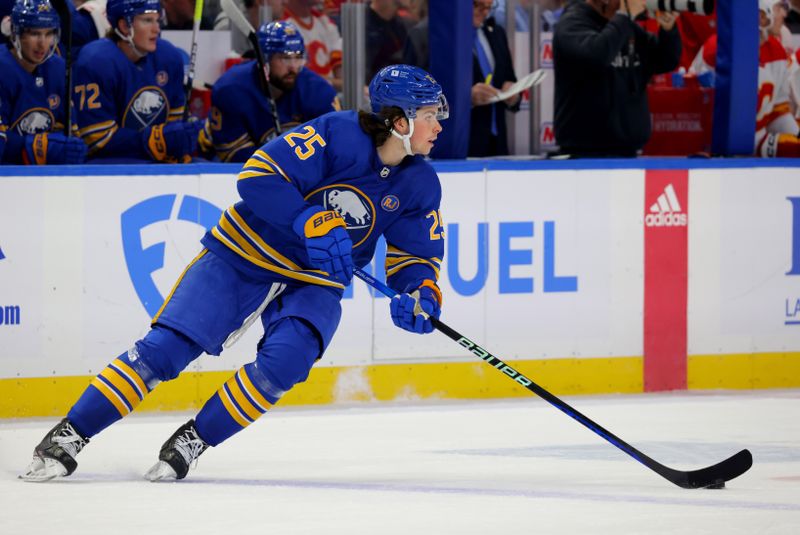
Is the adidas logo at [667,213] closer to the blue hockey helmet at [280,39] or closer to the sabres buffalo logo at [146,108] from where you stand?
the blue hockey helmet at [280,39]

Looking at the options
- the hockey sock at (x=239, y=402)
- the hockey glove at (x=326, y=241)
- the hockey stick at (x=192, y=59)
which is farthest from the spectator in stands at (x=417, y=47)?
the hockey sock at (x=239, y=402)

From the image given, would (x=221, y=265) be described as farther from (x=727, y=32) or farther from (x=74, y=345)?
(x=727, y=32)

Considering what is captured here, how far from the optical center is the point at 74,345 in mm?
5352

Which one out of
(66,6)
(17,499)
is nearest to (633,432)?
(17,499)

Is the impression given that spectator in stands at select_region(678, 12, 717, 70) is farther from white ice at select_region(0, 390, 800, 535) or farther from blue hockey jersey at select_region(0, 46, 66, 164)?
blue hockey jersey at select_region(0, 46, 66, 164)

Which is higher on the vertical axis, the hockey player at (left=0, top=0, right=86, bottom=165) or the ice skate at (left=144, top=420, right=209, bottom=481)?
the hockey player at (left=0, top=0, right=86, bottom=165)

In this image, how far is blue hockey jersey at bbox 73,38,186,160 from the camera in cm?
568

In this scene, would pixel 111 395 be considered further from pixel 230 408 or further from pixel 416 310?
pixel 416 310

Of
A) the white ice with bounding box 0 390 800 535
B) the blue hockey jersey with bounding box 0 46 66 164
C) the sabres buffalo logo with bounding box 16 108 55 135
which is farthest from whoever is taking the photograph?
the sabres buffalo logo with bounding box 16 108 55 135

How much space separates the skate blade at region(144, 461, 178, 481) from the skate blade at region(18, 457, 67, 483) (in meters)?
0.23

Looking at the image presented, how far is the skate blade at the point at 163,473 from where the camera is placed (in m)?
4.06

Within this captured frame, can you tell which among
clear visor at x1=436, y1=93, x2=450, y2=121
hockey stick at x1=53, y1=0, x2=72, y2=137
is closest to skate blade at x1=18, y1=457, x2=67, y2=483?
clear visor at x1=436, y1=93, x2=450, y2=121

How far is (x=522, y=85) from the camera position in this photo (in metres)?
6.24

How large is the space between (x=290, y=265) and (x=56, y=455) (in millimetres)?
799
